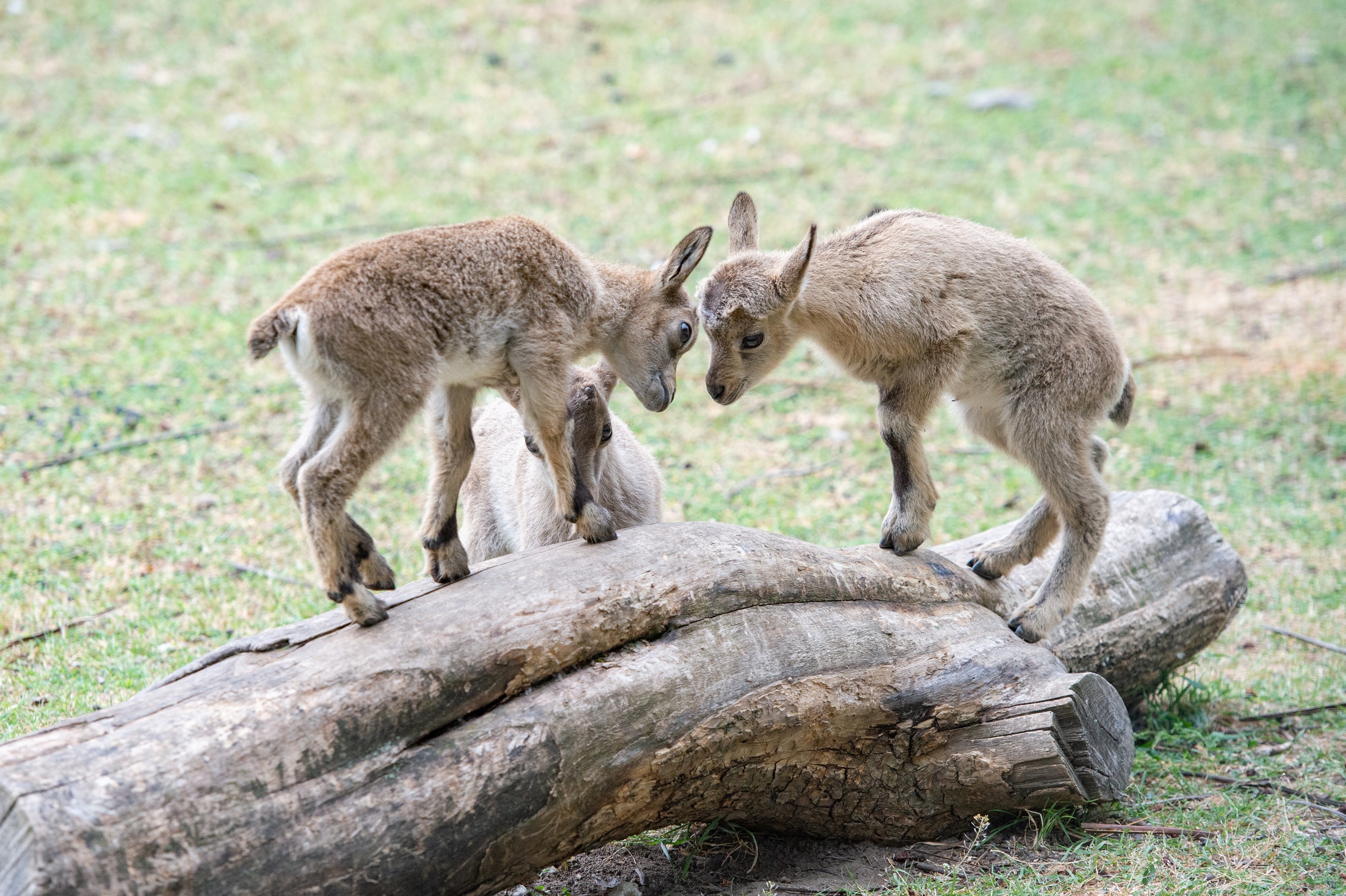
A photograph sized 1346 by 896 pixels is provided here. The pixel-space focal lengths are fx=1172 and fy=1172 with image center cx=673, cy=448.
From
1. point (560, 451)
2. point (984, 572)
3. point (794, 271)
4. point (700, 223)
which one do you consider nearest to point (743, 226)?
point (794, 271)

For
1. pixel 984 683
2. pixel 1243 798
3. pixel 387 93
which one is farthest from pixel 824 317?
pixel 387 93

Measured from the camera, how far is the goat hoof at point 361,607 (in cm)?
448

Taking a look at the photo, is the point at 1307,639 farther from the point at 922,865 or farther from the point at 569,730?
the point at 569,730

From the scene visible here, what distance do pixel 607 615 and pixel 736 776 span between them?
0.90 meters

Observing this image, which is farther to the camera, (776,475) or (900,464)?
(776,475)

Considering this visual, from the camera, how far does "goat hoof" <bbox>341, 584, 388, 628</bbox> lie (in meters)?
4.48

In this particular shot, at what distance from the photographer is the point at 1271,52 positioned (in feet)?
59.5

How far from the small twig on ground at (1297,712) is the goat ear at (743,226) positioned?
12.7ft

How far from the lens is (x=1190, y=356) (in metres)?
11.4

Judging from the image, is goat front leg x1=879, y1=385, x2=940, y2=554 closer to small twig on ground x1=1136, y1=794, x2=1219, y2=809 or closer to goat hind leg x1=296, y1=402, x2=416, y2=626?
small twig on ground x1=1136, y1=794, x2=1219, y2=809

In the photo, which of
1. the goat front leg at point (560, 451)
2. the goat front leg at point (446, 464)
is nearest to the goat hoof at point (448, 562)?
the goat front leg at point (446, 464)

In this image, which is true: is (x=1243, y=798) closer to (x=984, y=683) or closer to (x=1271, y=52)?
(x=984, y=683)

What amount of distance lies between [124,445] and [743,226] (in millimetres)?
5425

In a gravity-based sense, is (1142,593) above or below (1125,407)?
below
